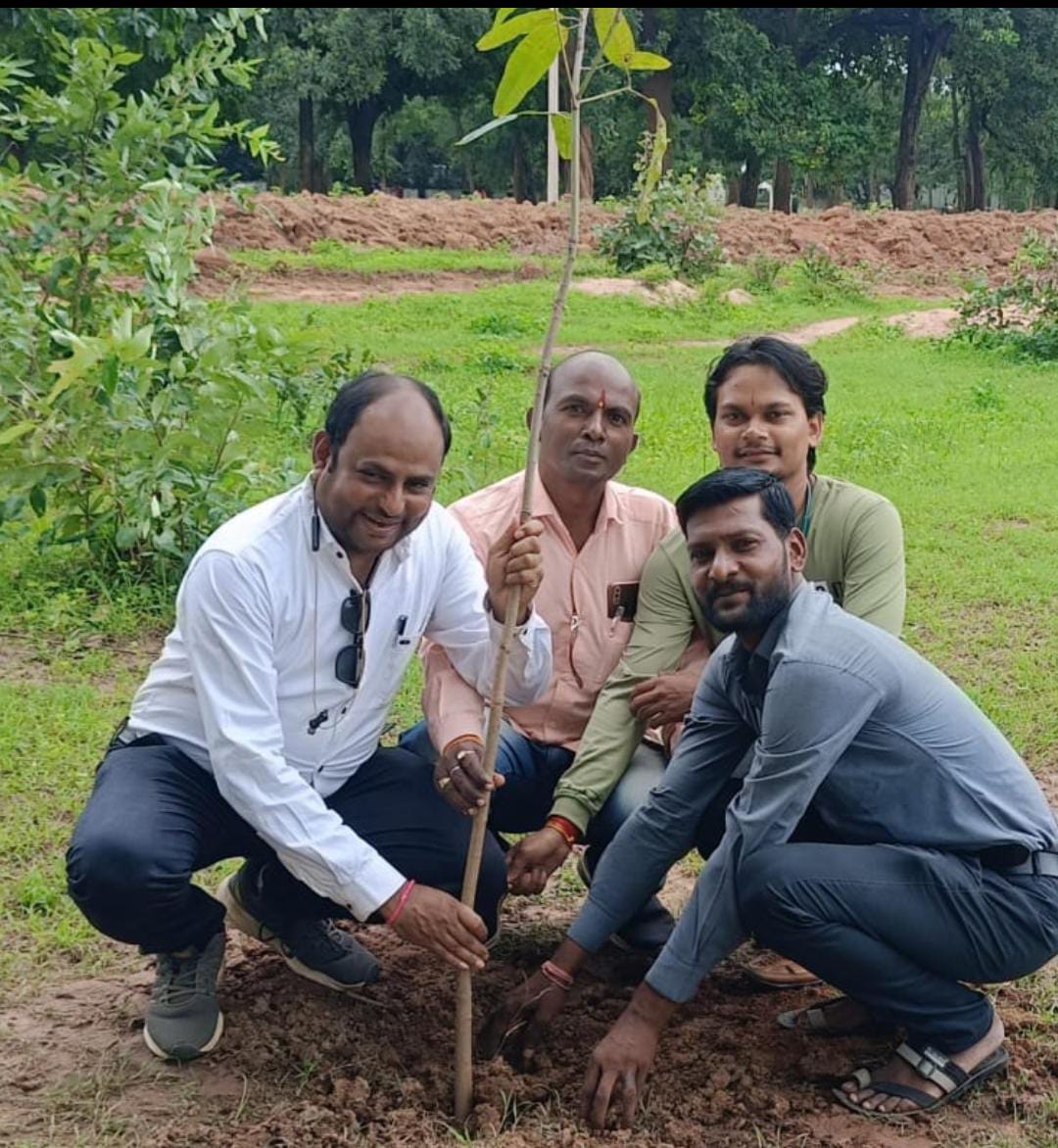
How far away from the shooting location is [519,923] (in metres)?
3.89

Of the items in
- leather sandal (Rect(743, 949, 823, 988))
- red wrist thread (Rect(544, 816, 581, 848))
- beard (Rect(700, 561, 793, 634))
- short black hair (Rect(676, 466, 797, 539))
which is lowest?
leather sandal (Rect(743, 949, 823, 988))

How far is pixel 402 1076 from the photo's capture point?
316 centimetres

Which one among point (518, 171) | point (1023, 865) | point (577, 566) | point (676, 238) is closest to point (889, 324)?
point (676, 238)

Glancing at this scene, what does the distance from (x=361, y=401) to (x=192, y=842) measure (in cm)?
96

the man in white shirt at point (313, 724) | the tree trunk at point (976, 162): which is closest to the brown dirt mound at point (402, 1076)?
the man in white shirt at point (313, 724)

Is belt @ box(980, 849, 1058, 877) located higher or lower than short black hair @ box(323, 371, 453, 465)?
lower

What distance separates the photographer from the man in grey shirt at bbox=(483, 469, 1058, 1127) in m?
2.82

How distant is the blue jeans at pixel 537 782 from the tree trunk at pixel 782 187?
32046 millimetres

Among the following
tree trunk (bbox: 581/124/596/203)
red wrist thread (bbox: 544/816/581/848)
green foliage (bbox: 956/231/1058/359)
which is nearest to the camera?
red wrist thread (bbox: 544/816/581/848)

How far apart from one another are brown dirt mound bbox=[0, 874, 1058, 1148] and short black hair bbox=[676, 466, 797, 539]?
1.16m

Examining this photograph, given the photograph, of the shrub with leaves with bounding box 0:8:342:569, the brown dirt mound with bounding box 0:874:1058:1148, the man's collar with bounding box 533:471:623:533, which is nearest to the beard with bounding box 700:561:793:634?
the man's collar with bounding box 533:471:623:533

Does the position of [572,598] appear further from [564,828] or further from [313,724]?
[313,724]

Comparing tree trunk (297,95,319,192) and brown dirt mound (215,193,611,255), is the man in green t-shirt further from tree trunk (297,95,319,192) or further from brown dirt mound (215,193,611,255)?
tree trunk (297,95,319,192)

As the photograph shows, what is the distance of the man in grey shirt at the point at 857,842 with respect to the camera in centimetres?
282
